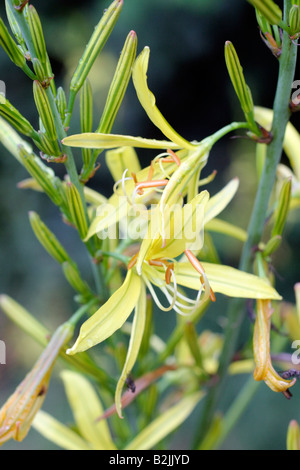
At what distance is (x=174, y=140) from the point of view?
568 mm

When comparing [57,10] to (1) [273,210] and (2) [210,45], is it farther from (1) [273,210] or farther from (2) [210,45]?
(1) [273,210]

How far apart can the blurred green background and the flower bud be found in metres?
1.22

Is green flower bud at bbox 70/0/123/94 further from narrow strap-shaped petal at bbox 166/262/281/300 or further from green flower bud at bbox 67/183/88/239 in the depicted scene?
narrow strap-shaped petal at bbox 166/262/281/300

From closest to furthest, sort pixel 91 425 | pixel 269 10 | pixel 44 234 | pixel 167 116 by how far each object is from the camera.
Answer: pixel 269 10 < pixel 44 234 < pixel 91 425 < pixel 167 116

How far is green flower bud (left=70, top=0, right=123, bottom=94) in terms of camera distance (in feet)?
1.72

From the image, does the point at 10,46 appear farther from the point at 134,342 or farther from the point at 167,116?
the point at 167,116

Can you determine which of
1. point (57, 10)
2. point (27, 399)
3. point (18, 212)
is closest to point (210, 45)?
point (57, 10)

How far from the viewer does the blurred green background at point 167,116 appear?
1737 millimetres

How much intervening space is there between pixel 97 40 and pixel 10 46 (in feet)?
0.32

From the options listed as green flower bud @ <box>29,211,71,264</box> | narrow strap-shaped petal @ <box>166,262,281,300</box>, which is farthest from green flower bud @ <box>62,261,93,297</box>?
narrow strap-shaped petal @ <box>166,262,281,300</box>

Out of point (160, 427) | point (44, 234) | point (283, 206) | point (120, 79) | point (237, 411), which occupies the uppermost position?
point (120, 79)

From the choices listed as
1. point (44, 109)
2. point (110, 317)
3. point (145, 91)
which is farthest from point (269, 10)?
point (110, 317)

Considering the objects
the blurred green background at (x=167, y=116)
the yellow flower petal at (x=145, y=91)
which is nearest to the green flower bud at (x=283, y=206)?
the yellow flower petal at (x=145, y=91)

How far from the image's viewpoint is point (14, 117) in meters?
0.52
